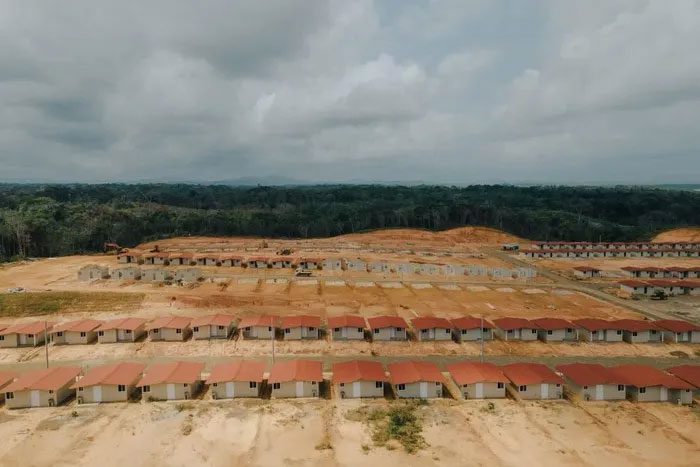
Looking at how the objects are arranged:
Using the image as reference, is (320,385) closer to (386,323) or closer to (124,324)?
(386,323)

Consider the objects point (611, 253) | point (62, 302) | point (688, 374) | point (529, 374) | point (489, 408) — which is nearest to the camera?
point (489, 408)

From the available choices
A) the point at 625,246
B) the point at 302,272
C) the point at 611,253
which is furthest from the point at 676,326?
the point at 625,246

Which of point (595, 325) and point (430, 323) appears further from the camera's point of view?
point (595, 325)

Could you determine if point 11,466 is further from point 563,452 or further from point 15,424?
point 563,452

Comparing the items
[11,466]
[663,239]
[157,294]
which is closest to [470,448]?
[11,466]

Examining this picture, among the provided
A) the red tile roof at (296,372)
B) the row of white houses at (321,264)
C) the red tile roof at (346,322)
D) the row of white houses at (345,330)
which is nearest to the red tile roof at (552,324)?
the row of white houses at (345,330)

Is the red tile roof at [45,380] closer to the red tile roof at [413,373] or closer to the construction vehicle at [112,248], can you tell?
the red tile roof at [413,373]
